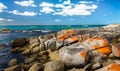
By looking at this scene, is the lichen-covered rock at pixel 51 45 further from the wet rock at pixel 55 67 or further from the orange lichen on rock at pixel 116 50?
the orange lichen on rock at pixel 116 50

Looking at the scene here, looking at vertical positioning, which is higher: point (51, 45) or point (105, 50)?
point (105, 50)

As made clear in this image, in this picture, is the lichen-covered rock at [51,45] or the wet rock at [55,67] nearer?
the wet rock at [55,67]

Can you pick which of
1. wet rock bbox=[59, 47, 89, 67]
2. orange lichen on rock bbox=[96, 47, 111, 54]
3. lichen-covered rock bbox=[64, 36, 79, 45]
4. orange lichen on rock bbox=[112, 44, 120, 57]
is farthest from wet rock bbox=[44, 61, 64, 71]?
lichen-covered rock bbox=[64, 36, 79, 45]

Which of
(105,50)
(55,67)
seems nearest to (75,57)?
(55,67)

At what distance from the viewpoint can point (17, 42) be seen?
21922 mm

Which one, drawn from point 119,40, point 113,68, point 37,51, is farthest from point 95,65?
point 37,51

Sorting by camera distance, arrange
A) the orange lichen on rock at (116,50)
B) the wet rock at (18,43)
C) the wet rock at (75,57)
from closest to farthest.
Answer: the wet rock at (75,57) < the orange lichen on rock at (116,50) < the wet rock at (18,43)

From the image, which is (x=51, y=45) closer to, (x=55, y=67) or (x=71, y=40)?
(x=71, y=40)

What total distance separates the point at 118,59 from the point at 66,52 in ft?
11.6

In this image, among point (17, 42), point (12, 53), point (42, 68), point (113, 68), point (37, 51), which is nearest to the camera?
point (113, 68)

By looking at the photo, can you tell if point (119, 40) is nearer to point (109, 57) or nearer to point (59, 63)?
point (109, 57)

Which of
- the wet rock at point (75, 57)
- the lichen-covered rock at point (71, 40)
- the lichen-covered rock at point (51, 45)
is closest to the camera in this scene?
the wet rock at point (75, 57)

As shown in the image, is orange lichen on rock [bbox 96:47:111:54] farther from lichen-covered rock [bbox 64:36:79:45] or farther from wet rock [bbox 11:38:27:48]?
wet rock [bbox 11:38:27:48]

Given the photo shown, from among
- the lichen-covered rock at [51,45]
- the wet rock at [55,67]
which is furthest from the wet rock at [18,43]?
the wet rock at [55,67]
